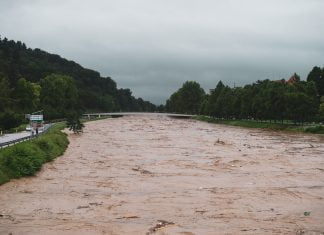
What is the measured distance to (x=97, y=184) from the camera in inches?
1029

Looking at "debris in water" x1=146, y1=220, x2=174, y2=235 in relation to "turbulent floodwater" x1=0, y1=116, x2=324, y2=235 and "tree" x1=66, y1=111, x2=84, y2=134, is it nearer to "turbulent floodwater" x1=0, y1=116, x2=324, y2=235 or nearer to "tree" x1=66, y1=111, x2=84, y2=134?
"turbulent floodwater" x1=0, y1=116, x2=324, y2=235

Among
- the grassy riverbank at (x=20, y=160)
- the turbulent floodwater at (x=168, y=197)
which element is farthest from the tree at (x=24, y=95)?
the grassy riverbank at (x=20, y=160)

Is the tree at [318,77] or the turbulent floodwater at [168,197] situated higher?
the tree at [318,77]

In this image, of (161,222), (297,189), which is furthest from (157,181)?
(161,222)

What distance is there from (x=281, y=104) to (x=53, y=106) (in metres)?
58.3

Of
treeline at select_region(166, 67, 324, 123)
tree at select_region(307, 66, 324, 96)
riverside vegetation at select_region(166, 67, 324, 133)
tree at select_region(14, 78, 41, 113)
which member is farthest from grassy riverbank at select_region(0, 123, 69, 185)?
tree at select_region(307, 66, 324, 96)

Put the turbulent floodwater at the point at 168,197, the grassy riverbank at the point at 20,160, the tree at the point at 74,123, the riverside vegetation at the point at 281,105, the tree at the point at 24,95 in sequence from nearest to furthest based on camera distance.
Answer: the turbulent floodwater at the point at 168,197 < the grassy riverbank at the point at 20,160 < the tree at the point at 74,123 < the riverside vegetation at the point at 281,105 < the tree at the point at 24,95

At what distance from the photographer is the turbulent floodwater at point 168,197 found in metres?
17.0

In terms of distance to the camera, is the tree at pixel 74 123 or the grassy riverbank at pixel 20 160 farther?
the tree at pixel 74 123

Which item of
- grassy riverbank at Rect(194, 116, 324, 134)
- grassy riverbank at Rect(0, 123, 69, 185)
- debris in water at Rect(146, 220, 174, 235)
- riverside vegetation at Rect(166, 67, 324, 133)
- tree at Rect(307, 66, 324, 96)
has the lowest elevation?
debris in water at Rect(146, 220, 174, 235)

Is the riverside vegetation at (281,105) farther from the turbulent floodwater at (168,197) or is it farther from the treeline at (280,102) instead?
the turbulent floodwater at (168,197)

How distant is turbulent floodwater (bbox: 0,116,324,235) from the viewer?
17.0 m

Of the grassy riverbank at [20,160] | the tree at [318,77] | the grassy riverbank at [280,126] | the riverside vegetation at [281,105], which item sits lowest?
the grassy riverbank at [20,160]

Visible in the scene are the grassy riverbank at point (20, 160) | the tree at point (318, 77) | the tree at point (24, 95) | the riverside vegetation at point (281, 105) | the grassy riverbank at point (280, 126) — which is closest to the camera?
the grassy riverbank at point (20, 160)
